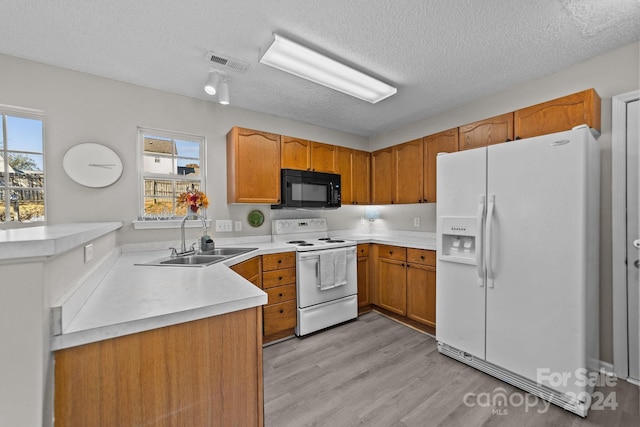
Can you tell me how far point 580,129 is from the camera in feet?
5.17

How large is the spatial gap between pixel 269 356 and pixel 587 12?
10.9 feet

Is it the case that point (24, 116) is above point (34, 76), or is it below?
below

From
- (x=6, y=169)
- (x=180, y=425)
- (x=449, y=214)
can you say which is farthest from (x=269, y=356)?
(x=6, y=169)

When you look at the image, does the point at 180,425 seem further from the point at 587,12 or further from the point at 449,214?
the point at 587,12

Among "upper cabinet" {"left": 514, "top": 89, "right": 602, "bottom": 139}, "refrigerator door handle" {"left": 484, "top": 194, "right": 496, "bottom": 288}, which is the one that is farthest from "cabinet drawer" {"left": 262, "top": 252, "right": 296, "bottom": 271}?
"upper cabinet" {"left": 514, "top": 89, "right": 602, "bottom": 139}

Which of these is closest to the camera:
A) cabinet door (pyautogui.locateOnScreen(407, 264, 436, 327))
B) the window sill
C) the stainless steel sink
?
the stainless steel sink

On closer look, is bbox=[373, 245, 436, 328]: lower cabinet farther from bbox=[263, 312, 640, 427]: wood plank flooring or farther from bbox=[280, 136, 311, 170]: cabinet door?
bbox=[280, 136, 311, 170]: cabinet door

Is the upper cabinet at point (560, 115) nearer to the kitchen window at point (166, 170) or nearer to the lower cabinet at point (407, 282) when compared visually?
the lower cabinet at point (407, 282)

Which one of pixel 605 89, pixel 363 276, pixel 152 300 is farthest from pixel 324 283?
pixel 605 89

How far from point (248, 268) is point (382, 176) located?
7.44 ft

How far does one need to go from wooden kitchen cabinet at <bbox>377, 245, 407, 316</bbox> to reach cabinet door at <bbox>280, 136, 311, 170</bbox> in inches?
56.5

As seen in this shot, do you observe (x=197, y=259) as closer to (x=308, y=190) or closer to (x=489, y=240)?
(x=308, y=190)

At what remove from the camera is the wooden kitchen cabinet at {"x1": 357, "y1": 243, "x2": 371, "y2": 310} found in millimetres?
3238

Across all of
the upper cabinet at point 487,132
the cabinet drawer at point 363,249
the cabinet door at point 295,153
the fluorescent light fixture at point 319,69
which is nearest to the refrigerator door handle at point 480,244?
the upper cabinet at point 487,132
